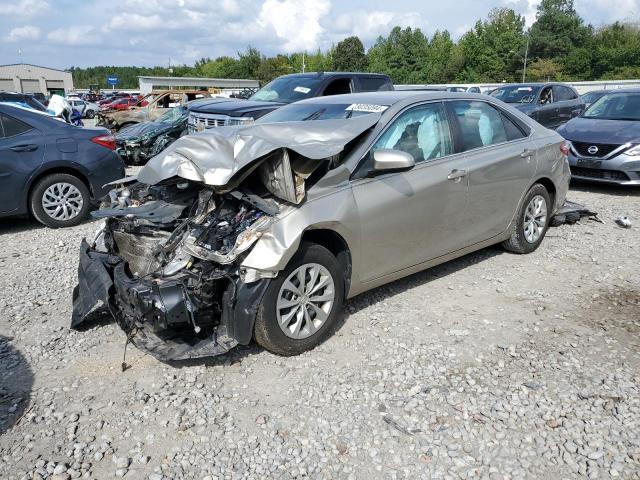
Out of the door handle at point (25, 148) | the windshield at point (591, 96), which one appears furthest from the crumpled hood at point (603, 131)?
the windshield at point (591, 96)

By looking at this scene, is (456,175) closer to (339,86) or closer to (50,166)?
A: (50,166)

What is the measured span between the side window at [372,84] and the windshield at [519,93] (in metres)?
5.76

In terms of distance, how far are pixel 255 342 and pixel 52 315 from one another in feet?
6.14

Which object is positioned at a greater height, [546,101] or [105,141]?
[546,101]

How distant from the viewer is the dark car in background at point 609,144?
8.72 m

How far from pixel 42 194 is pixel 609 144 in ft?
28.5

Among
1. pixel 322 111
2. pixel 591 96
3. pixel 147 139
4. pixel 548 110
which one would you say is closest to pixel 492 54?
pixel 591 96

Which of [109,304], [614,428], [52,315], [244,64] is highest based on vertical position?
[244,64]

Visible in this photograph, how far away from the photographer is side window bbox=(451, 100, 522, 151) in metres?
4.98

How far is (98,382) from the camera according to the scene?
362 cm

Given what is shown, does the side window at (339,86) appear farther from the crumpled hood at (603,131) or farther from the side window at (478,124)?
the side window at (478,124)

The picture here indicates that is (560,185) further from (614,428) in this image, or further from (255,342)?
(255,342)

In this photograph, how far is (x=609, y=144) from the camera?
889 cm

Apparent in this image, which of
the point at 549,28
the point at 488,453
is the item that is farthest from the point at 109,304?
the point at 549,28
